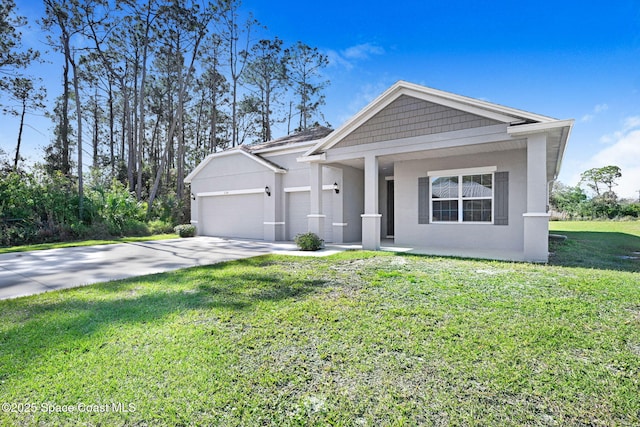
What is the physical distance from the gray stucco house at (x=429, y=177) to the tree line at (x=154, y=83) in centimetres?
1027

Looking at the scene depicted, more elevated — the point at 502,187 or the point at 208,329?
the point at 502,187

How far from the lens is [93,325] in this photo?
152 inches

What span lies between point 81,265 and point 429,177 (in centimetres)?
1066

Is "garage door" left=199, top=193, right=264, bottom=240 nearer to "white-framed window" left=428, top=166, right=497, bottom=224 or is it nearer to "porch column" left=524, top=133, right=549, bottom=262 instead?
"white-framed window" left=428, top=166, right=497, bottom=224

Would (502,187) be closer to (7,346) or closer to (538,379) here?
(538,379)

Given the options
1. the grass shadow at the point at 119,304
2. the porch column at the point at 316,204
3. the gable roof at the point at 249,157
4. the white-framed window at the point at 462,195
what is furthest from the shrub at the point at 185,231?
the white-framed window at the point at 462,195

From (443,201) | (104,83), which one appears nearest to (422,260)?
(443,201)

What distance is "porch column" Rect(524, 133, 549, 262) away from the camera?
24.3ft

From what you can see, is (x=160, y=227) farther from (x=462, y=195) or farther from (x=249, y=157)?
(x=462, y=195)

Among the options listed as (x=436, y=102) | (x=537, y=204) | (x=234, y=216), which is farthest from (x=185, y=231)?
(x=537, y=204)

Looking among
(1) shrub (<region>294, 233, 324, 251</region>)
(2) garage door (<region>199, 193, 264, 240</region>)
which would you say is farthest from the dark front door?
(2) garage door (<region>199, 193, 264, 240</region>)

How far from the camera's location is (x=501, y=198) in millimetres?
9594

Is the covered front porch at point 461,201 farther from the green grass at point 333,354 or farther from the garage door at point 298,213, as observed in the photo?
the green grass at point 333,354

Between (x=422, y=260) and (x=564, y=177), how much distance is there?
5234cm
